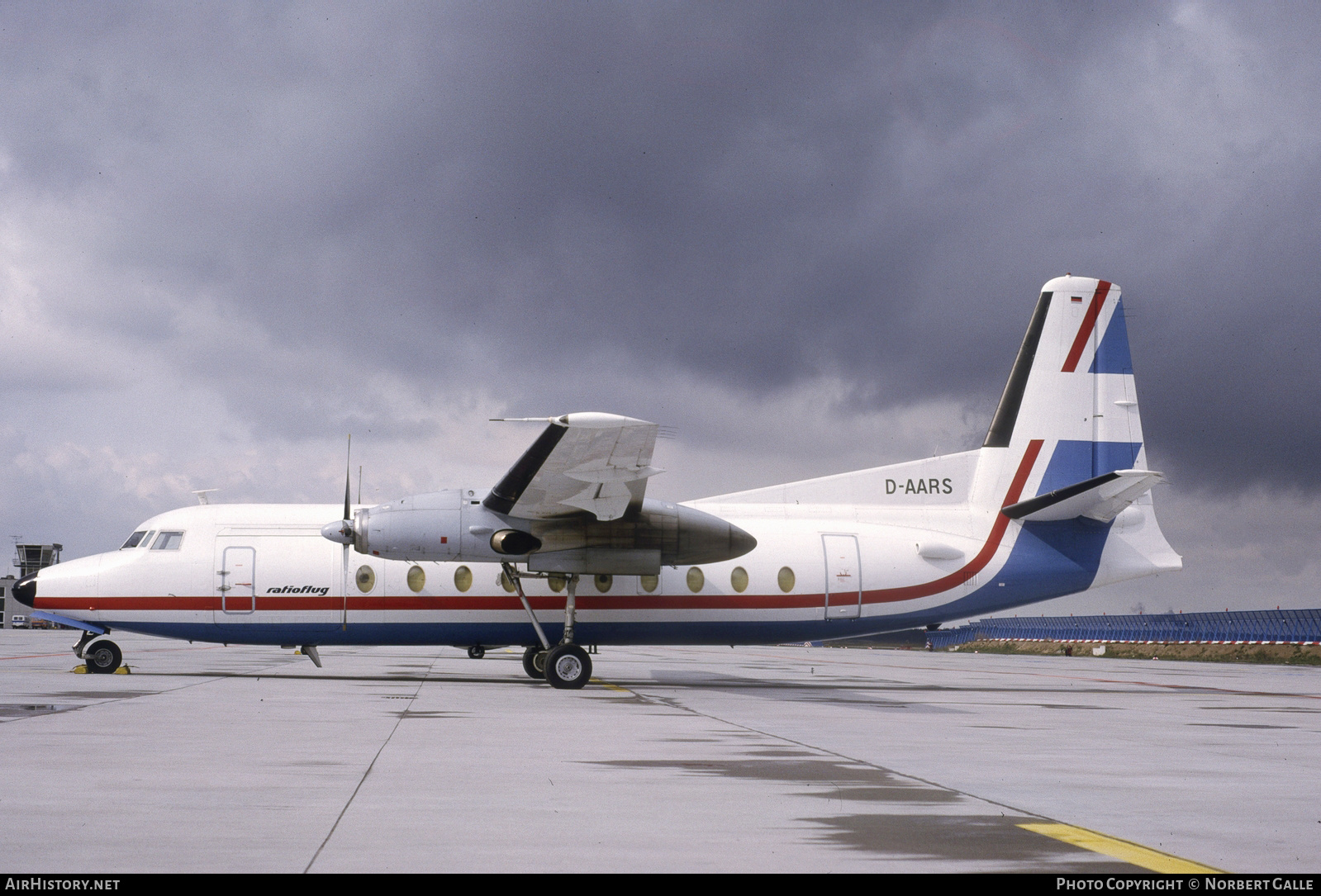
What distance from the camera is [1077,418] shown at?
25.0 m

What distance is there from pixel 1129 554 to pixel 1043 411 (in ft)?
11.7

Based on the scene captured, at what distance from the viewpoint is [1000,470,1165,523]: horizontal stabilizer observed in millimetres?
21672

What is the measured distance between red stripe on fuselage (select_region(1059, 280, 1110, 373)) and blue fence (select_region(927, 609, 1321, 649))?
3089 centimetres

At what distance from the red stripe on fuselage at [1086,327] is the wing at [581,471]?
36.3 ft

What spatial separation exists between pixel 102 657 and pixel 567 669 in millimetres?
9313

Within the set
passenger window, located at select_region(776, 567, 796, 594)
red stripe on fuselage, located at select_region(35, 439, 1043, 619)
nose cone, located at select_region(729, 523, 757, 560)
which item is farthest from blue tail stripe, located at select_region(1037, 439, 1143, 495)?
nose cone, located at select_region(729, 523, 757, 560)

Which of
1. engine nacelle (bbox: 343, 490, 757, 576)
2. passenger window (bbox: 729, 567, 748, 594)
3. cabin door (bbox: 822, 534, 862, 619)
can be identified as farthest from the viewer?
cabin door (bbox: 822, 534, 862, 619)

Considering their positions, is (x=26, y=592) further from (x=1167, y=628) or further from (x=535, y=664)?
(x=1167, y=628)

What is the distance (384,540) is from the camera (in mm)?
19484

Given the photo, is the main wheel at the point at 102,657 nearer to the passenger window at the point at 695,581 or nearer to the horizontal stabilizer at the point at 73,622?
the horizontal stabilizer at the point at 73,622

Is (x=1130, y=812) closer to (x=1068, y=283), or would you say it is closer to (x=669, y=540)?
(x=669, y=540)

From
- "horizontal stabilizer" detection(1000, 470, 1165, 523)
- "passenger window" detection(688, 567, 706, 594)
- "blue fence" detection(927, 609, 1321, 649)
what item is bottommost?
"blue fence" detection(927, 609, 1321, 649)

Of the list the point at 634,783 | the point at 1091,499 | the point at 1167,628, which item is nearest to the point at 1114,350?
the point at 1091,499

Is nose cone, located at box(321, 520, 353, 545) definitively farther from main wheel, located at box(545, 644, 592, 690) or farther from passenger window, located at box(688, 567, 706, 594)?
passenger window, located at box(688, 567, 706, 594)
